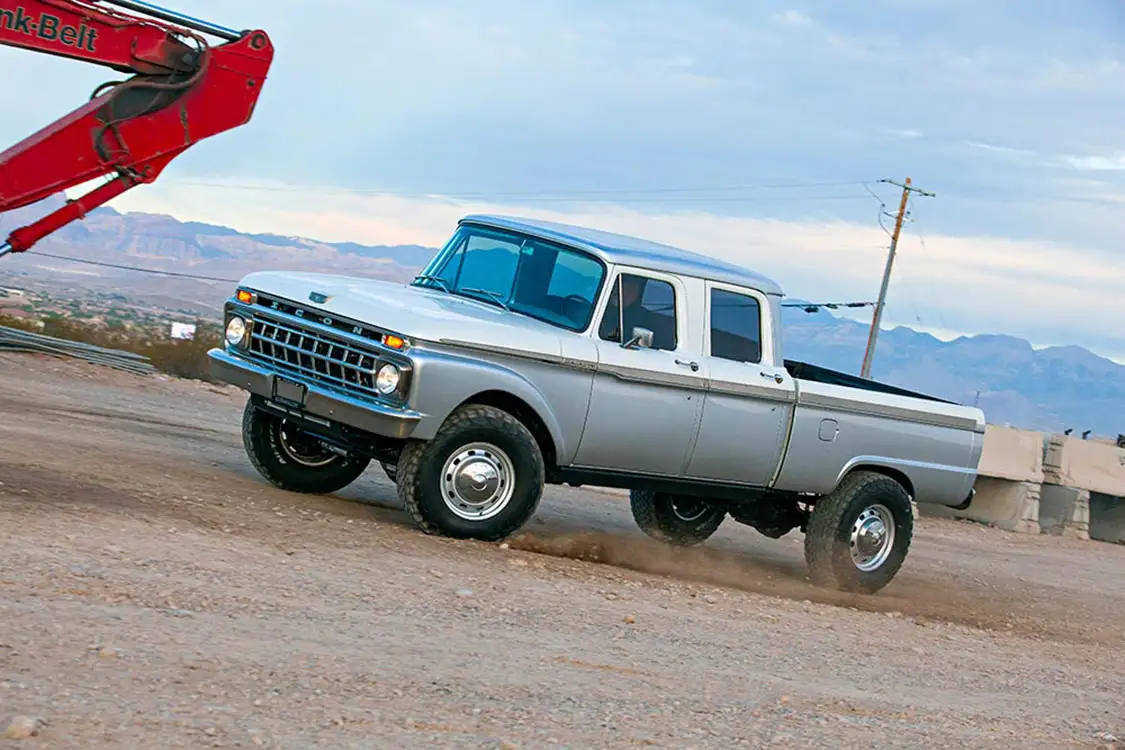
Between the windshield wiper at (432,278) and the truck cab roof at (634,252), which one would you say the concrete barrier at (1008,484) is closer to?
the truck cab roof at (634,252)

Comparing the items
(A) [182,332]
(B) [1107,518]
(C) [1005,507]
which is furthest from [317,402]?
(A) [182,332]

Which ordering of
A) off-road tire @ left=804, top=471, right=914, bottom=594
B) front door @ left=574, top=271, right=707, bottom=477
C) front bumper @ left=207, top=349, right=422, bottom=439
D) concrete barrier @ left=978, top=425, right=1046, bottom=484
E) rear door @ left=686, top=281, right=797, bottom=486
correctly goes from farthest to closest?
1. concrete barrier @ left=978, top=425, right=1046, bottom=484
2. off-road tire @ left=804, top=471, right=914, bottom=594
3. rear door @ left=686, top=281, right=797, bottom=486
4. front door @ left=574, top=271, right=707, bottom=477
5. front bumper @ left=207, top=349, right=422, bottom=439

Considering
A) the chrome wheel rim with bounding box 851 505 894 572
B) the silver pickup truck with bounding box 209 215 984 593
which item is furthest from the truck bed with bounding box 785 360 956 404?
the chrome wheel rim with bounding box 851 505 894 572

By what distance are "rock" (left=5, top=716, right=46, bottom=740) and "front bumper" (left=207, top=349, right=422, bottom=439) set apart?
171 inches

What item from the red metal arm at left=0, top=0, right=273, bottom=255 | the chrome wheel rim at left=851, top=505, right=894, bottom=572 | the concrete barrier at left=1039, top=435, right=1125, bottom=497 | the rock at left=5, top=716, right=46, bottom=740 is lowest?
the rock at left=5, top=716, right=46, bottom=740

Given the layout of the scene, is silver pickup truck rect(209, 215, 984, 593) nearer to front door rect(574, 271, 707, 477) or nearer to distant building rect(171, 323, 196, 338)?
front door rect(574, 271, 707, 477)

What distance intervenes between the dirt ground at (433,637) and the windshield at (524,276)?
159 cm

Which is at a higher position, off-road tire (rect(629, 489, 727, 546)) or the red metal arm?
the red metal arm

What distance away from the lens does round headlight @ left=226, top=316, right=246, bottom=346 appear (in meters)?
9.41

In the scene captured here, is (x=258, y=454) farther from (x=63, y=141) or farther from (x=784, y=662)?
(x=63, y=141)

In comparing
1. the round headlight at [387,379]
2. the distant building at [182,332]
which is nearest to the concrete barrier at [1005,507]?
the distant building at [182,332]

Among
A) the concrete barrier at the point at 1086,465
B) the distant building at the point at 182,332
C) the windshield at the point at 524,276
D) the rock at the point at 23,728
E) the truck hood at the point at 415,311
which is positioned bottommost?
the distant building at the point at 182,332

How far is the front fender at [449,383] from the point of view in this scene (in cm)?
845

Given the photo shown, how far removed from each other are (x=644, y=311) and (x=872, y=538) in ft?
9.21
